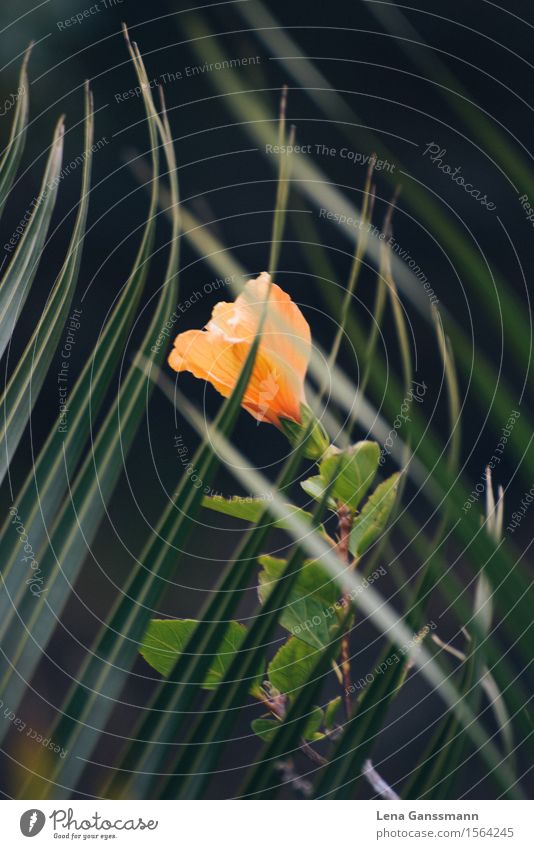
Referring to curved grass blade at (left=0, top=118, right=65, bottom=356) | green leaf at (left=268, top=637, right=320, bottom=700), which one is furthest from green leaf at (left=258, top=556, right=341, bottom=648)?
curved grass blade at (left=0, top=118, right=65, bottom=356)

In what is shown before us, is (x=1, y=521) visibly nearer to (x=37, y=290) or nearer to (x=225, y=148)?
(x=37, y=290)

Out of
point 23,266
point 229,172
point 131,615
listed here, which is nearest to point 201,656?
point 131,615

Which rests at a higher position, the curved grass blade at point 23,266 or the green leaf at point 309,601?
the curved grass blade at point 23,266

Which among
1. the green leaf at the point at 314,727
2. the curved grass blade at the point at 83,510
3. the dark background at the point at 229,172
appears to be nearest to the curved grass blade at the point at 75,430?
the curved grass blade at the point at 83,510

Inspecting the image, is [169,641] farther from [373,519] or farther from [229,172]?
[229,172]
